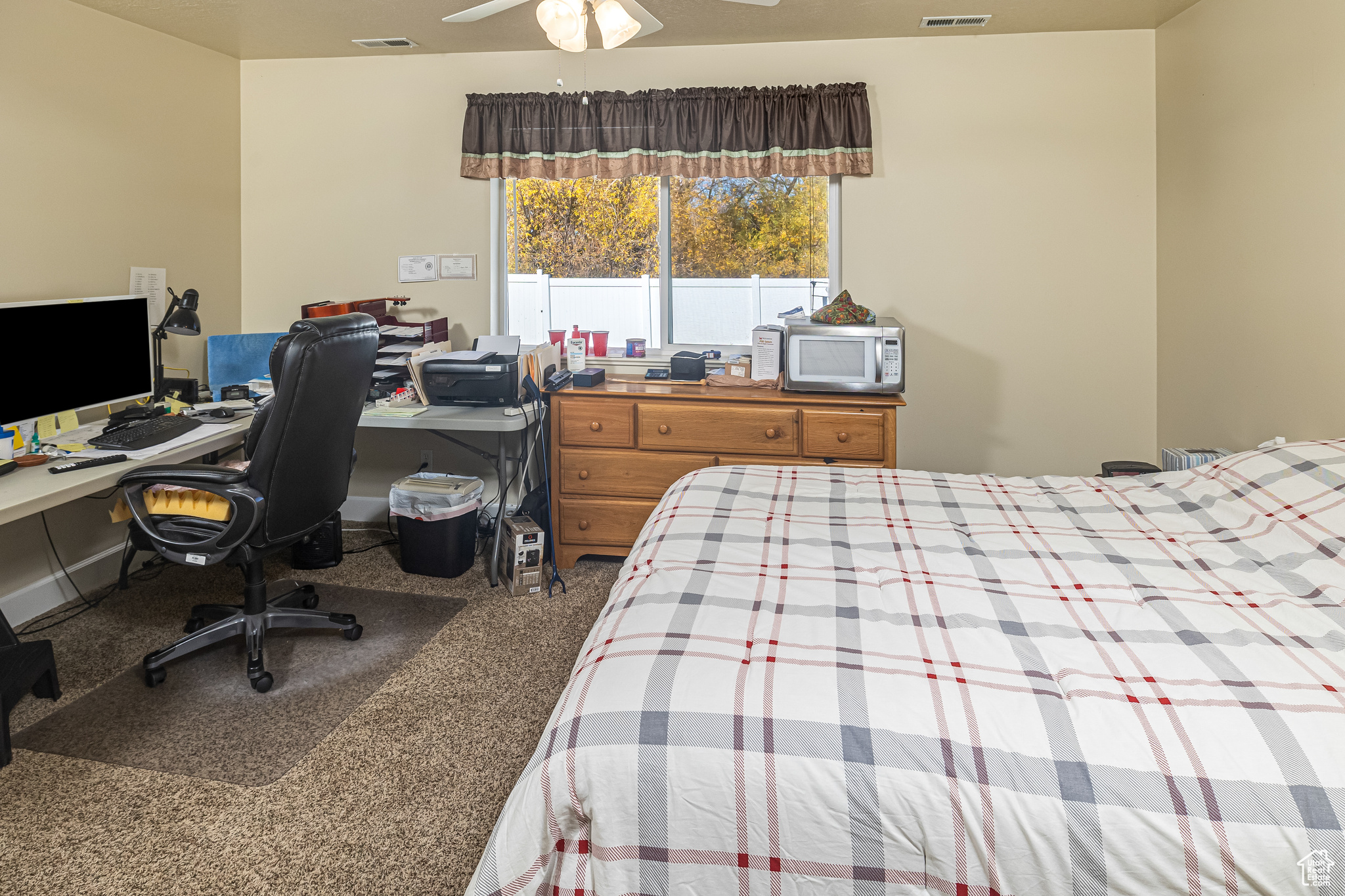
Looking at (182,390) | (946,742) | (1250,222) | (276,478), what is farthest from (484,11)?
(1250,222)

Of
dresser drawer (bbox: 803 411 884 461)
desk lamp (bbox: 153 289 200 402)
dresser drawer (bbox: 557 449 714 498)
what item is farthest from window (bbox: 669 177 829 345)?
desk lamp (bbox: 153 289 200 402)

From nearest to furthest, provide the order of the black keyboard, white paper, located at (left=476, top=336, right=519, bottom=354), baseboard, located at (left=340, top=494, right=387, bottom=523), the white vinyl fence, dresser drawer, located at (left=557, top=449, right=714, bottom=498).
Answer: the black keyboard < dresser drawer, located at (left=557, top=449, right=714, bottom=498) < white paper, located at (left=476, top=336, right=519, bottom=354) < the white vinyl fence < baseboard, located at (left=340, top=494, right=387, bottom=523)

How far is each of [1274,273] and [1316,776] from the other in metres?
2.27

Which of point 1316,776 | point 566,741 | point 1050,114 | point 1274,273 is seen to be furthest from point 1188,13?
point 566,741

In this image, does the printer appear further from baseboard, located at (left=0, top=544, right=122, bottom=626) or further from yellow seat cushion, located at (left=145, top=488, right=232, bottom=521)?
baseboard, located at (left=0, top=544, right=122, bottom=626)

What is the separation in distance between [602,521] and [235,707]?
155 centimetres

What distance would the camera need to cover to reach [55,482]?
7.47ft

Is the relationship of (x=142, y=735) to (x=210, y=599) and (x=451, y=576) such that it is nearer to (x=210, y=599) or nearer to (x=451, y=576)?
(x=210, y=599)

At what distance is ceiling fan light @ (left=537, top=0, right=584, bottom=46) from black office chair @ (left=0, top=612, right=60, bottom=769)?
2286 millimetres

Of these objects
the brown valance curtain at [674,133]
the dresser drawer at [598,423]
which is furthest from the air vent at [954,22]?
the dresser drawer at [598,423]

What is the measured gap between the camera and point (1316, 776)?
1.02 m

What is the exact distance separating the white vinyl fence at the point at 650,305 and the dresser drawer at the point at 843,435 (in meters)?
0.78

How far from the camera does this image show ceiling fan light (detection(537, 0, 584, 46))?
2.03 m

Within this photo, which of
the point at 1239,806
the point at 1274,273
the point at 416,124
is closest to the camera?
the point at 1239,806
